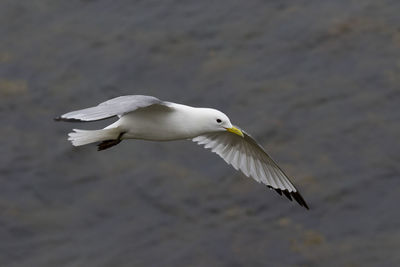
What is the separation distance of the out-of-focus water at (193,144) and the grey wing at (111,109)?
2709 mm

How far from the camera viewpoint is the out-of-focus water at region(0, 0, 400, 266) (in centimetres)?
830

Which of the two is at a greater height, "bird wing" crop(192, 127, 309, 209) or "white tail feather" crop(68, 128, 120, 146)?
"white tail feather" crop(68, 128, 120, 146)

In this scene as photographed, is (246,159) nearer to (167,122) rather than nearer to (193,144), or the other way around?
(167,122)

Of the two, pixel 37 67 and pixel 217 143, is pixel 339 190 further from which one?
pixel 37 67

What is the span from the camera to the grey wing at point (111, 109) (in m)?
5.20

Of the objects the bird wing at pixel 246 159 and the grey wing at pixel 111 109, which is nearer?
the grey wing at pixel 111 109

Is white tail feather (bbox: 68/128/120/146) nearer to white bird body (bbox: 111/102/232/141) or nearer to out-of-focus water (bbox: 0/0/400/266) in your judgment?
white bird body (bbox: 111/102/232/141)

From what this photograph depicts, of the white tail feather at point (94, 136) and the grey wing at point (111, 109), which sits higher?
the grey wing at point (111, 109)

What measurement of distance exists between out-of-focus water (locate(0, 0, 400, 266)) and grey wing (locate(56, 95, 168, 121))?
2709 millimetres

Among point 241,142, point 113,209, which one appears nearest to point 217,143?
point 241,142

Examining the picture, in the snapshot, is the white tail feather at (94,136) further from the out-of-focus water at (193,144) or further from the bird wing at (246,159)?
the out-of-focus water at (193,144)

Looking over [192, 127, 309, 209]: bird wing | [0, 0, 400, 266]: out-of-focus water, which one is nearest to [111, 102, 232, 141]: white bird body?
[192, 127, 309, 209]: bird wing

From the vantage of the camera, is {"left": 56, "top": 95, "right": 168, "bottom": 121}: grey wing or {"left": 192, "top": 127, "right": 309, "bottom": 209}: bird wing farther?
{"left": 192, "top": 127, "right": 309, "bottom": 209}: bird wing

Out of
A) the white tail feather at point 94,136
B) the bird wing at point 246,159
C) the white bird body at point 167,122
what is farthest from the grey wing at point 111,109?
the bird wing at point 246,159
